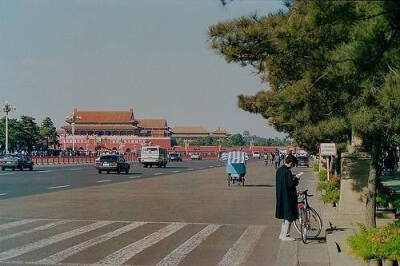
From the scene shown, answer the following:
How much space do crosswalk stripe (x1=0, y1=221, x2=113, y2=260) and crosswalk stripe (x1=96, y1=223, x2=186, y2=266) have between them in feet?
4.81

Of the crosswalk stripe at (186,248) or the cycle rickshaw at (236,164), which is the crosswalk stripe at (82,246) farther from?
the cycle rickshaw at (236,164)

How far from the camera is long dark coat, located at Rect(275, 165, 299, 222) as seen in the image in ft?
37.6

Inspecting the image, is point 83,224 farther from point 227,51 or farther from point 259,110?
point 259,110

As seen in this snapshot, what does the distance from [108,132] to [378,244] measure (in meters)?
146

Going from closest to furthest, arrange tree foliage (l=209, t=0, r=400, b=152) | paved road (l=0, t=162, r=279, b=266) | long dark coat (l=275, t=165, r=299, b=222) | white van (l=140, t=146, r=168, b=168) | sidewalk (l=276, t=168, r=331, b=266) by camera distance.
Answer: tree foliage (l=209, t=0, r=400, b=152)
sidewalk (l=276, t=168, r=331, b=266)
paved road (l=0, t=162, r=279, b=266)
long dark coat (l=275, t=165, r=299, b=222)
white van (l=140, t=146, r=168, b=168)

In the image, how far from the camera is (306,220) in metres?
11.7

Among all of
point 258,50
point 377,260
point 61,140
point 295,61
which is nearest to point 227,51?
point 258,50

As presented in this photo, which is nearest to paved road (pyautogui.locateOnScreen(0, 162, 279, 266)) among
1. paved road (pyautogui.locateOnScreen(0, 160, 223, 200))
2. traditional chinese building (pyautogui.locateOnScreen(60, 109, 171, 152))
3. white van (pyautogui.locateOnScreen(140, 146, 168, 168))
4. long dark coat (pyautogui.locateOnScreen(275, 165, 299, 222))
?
long dark coat (pyautogui.locateOnScreen(275, 165, 299, 222))

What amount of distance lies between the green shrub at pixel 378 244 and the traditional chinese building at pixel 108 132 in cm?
13099

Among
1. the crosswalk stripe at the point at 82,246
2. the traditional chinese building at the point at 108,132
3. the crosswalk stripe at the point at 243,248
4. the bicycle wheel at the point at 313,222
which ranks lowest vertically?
the crosswalk stripe at the point at 243,248

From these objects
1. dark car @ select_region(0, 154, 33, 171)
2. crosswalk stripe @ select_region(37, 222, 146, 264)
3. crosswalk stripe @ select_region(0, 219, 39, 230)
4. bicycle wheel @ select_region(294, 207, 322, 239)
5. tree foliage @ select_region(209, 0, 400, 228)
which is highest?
tree foliage @ select_region(209, 0, 400, 228)

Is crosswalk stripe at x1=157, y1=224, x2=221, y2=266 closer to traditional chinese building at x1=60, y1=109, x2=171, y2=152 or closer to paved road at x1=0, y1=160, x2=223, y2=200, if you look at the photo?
paved road at x1=0, y1=160, x2=223, y2=200

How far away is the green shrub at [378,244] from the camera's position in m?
8.51

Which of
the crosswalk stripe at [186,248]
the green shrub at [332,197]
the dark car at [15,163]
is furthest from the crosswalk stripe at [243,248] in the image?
the dark car at [15,163]
